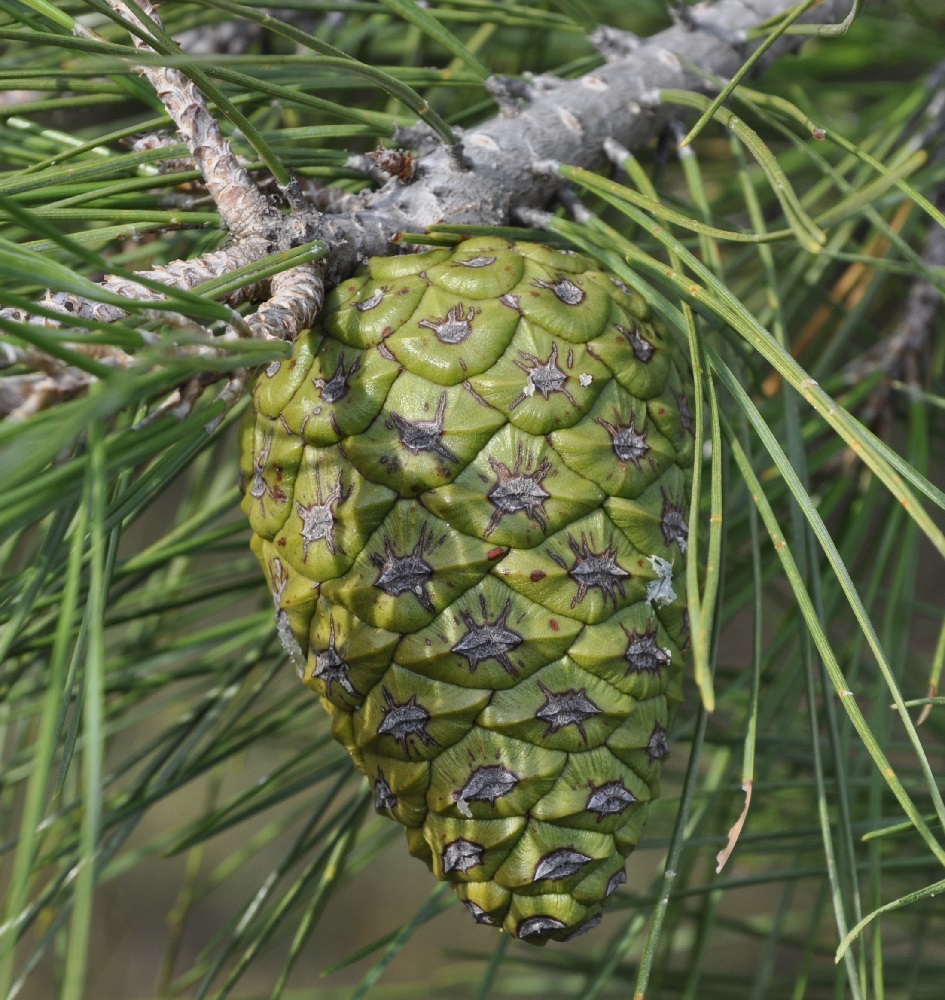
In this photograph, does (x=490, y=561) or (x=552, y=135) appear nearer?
(x=490, y=561)

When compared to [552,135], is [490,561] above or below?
below

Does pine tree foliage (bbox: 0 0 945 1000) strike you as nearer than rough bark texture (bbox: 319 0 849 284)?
Yes

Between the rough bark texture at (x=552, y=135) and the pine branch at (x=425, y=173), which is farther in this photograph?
the rough bark texture at (x=552, y=135)

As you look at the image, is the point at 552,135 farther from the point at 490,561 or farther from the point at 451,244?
the point at 490,561

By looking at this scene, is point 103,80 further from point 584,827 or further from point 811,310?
point 811,310

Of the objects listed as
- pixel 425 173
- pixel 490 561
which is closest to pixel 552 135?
pixel 425 173

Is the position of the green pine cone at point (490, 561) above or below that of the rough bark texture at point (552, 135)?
below
